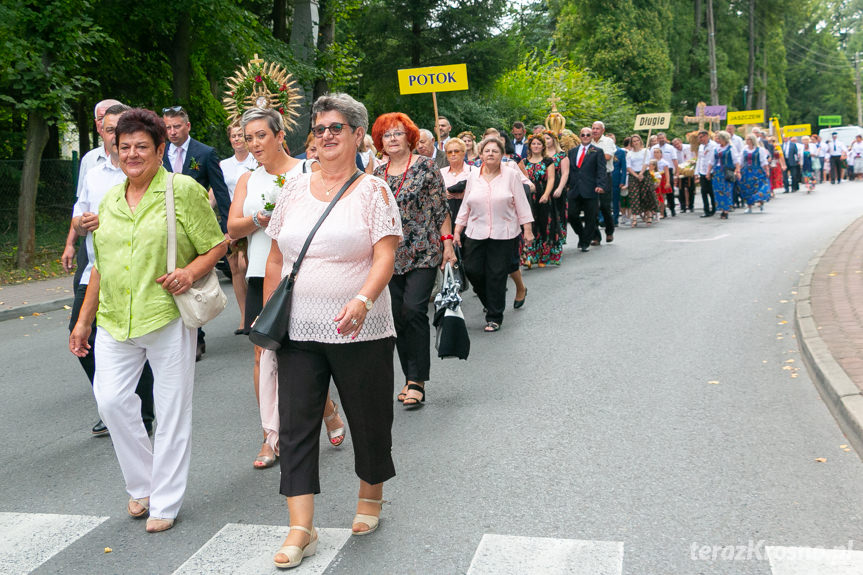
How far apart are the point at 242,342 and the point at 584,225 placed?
28.4 feet

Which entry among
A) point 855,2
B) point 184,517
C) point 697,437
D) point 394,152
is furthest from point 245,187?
point 855,2

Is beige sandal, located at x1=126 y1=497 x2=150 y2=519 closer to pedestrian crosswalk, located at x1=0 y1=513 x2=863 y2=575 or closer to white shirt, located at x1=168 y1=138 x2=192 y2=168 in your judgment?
pedestrian crosswalk, located at x1=0 y1=513 x2=863 y2=575

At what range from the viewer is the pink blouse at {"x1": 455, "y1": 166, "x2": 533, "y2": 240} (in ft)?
31.8

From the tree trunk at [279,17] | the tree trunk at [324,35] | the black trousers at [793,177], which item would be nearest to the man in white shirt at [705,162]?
the tree trunk at [324,35]

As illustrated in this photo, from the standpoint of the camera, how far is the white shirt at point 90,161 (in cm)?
629

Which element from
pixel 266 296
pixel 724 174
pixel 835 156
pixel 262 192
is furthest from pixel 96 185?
pixel 835 156

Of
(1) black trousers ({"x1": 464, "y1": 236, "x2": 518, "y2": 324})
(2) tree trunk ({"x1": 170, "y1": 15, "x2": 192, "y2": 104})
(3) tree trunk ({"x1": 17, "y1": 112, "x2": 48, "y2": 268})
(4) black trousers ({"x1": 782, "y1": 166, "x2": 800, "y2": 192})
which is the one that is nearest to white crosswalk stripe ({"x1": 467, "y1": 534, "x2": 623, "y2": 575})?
(1) black trousers ({"x1": 464, "y1": 236, "x2": 518, "y2": 324})

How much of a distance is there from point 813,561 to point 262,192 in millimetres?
3434

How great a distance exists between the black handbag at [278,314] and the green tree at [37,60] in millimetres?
13225

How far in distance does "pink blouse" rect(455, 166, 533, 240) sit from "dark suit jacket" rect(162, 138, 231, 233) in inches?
103

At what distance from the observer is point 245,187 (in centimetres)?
572

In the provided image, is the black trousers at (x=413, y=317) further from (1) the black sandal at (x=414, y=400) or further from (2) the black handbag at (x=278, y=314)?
(2) the black handbag at (x=278, y=314)

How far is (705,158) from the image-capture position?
23.1 metres

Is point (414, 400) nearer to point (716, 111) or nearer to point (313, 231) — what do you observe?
point (313, 231)
